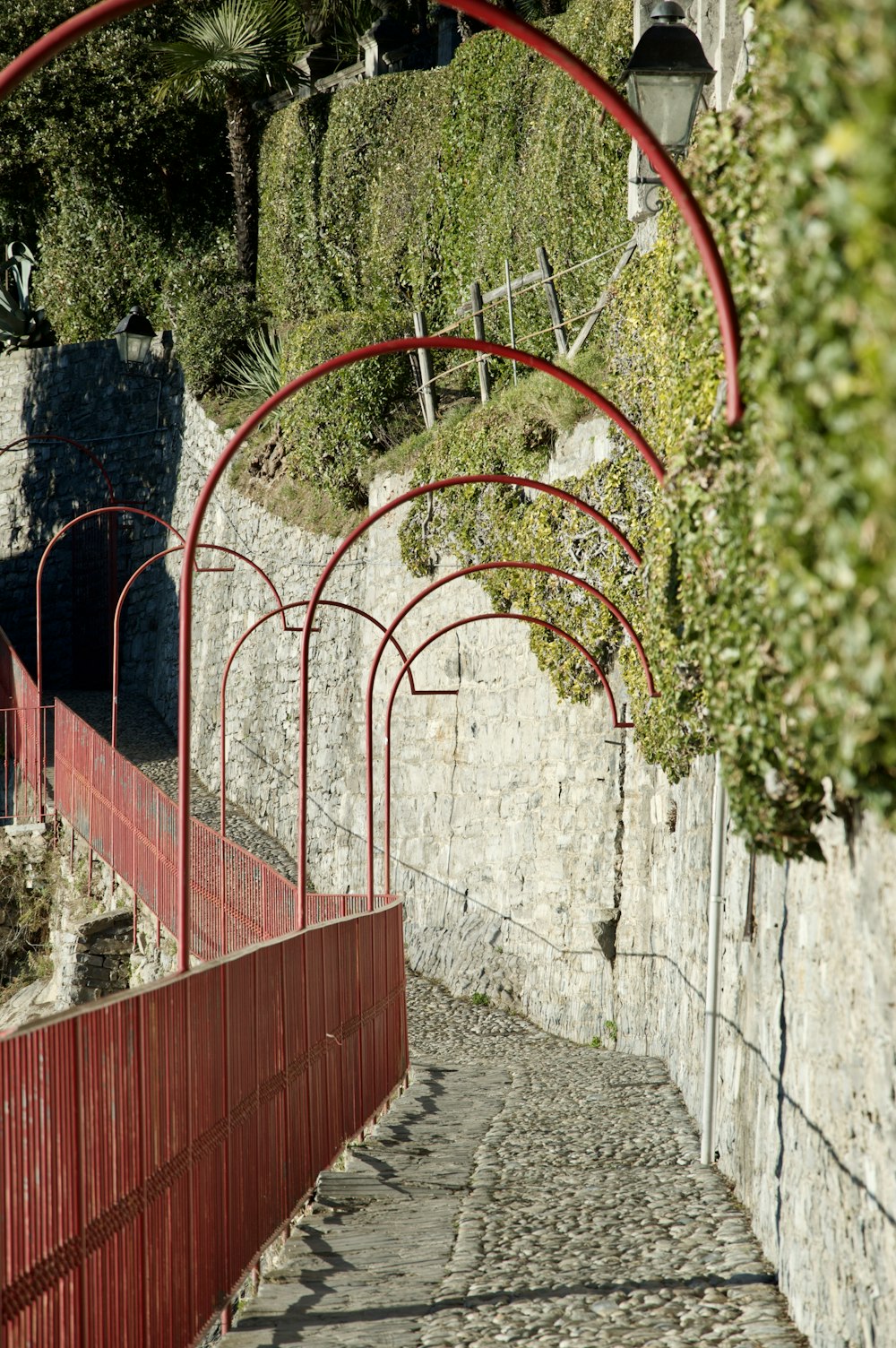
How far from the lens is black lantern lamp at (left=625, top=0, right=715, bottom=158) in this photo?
6.04 metres

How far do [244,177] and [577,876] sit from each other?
1598 centimetres

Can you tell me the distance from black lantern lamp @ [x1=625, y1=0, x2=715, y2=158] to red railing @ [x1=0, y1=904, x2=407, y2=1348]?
3.77 meters

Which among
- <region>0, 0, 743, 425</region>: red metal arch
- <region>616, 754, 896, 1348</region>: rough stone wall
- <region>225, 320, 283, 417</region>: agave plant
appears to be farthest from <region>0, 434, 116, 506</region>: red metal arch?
<region>0, 0, 743, 425</region>: red metal arch

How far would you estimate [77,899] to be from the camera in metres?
16.2

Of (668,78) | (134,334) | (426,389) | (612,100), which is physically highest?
(134,334)

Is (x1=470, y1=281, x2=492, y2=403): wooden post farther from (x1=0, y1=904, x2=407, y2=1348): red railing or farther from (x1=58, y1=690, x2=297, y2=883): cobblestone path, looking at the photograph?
(x1=0, y1=904, x2=407, y2=1348): red railing

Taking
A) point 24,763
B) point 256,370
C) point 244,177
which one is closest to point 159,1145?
point 24,763

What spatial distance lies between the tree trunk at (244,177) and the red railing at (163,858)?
36.1 ft

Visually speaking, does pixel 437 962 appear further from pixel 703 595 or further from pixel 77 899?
pixel 703 595

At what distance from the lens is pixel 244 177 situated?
24.4m

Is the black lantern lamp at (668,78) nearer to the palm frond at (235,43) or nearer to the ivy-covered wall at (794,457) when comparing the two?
the ivy-covered wall at (794,457)

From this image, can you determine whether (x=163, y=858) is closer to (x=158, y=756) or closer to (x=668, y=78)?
(x=158, y=756)

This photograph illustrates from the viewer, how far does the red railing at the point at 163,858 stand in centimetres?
1203

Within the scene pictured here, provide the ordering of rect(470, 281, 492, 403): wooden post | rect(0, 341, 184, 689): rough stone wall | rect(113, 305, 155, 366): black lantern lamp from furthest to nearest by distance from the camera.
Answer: rect(0, 341, 184, 689): rough stone wall
rect(113, 305, 155, 366): black lantern lamp
rect(470, 281, 492, 403): wooden post
